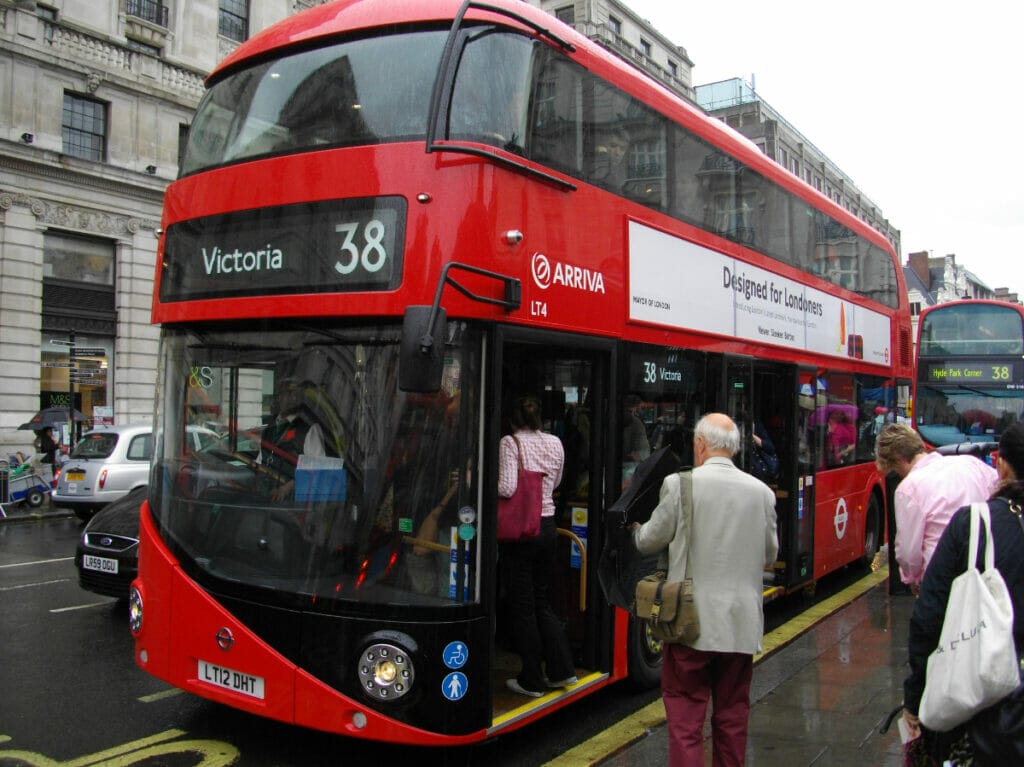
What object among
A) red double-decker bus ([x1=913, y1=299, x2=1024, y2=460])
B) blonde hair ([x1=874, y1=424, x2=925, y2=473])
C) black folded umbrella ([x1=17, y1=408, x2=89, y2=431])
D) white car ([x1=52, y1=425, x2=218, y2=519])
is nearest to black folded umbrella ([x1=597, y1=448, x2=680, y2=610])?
blonde hair ([x1=874, y1=424, x2=925, y2=473])

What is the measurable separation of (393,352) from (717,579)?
1875mm

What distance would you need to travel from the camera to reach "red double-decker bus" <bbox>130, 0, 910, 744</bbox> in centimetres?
430

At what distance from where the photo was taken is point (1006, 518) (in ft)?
9.43

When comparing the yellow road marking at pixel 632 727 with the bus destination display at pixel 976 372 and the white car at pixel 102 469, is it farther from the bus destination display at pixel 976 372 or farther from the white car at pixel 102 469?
the bus destination display at pixel 976 372

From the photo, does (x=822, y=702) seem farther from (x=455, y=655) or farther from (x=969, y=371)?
(x=969, y=371)

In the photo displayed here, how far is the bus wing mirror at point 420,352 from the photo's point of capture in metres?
3.90

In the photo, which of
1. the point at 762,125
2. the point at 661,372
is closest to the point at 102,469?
the point at 661,372

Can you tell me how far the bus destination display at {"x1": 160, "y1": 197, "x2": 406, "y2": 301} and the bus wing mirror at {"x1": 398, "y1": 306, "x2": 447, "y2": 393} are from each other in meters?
0.47

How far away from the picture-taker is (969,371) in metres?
17.8

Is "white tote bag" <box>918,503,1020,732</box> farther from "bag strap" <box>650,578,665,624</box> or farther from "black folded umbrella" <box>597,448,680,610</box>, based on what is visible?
"black folded umbrella" <box>597,448,680,610</box>

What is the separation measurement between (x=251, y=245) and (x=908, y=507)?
3.56 metres

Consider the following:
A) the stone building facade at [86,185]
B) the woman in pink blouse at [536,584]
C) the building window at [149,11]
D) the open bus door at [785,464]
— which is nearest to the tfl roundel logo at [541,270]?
the woman in pink blouse at [536,584]

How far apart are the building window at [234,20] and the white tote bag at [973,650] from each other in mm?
27945

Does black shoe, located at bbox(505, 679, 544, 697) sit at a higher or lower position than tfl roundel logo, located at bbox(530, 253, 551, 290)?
lower
